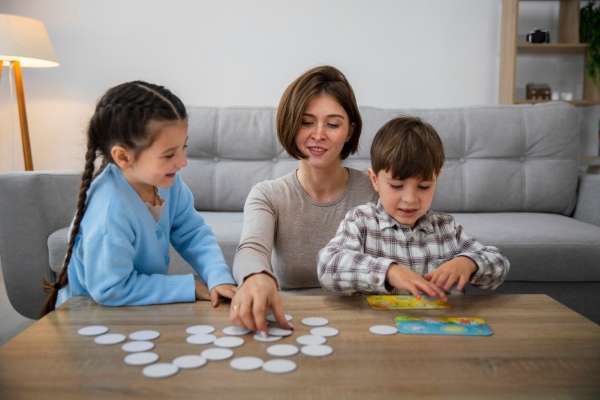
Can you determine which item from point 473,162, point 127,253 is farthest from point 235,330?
point 473,162

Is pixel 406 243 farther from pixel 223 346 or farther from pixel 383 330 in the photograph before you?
pixel 223 346

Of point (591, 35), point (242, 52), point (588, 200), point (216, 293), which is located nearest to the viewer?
point (216, 293)

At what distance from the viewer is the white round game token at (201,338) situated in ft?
2.48

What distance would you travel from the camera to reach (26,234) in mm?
1987

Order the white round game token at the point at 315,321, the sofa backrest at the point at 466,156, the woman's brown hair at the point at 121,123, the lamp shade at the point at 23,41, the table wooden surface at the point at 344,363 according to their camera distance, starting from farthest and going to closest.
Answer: the lamp shade at the point at 23,41, the sofa backrest at the point at 466,156, the woman's brown hair at the point at 121,123, the white round game token at the point at 315,321, the table wooden surface at the point at 344,363

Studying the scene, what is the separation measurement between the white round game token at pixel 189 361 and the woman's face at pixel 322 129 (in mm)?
756

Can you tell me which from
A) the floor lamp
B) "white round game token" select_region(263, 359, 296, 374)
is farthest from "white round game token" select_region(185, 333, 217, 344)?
the floor lamp

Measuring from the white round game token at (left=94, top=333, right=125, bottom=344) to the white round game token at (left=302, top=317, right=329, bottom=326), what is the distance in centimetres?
28

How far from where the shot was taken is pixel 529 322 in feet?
2.79

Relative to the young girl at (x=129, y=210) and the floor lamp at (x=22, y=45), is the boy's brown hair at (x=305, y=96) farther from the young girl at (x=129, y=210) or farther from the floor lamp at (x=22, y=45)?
the floor lamp at (x=22, y=45)

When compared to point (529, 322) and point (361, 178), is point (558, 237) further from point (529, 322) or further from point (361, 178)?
point (529, 322)

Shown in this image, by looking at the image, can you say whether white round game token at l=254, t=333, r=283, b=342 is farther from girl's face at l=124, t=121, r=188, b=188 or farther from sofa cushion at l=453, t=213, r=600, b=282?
sofa cushion at l=453, t=213, r=600, b=282

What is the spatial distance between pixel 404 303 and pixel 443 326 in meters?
0.13

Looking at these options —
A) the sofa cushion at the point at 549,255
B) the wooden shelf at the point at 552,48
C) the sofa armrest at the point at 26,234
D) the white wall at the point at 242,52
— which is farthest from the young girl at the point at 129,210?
the wooden shelf at the point at 552,48
